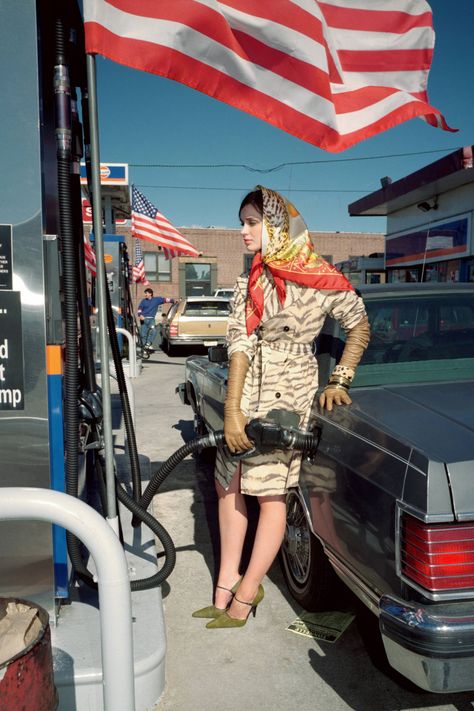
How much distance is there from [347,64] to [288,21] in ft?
1.23

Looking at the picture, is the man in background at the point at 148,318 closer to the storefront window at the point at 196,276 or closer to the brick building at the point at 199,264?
the brick building at the point at 199,264

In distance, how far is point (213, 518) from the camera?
4.44 m

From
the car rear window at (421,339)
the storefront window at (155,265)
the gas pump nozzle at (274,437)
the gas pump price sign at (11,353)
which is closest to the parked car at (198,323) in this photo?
the car rear window at (421,339)

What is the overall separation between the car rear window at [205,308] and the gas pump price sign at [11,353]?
1393 centimetres

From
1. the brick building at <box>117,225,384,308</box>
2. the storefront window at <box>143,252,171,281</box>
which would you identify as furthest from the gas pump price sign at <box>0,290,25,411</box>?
the storefront window at <box>143,252,171,281</box>

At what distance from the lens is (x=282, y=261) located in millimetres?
2766

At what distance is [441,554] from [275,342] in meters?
1.25

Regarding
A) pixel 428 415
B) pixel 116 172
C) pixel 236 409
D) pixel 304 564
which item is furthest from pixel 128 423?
pixel 116 172

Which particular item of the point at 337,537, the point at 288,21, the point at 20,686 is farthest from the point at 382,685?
the point at 288,21

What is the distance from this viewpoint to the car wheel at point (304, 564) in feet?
9.47

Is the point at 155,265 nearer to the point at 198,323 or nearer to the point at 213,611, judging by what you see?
the point at 198,323

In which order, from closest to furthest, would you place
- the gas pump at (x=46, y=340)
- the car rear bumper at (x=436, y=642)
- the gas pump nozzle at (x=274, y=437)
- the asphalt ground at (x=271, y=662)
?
the car rear bumper at (x=436, y=642) → the gas pump at (x=46, y=340) → the asphalt ground at (x=271, y=662) → the gas pump nozzle at (x=274, y=437)

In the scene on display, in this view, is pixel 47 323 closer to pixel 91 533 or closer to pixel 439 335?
pixel 91 533

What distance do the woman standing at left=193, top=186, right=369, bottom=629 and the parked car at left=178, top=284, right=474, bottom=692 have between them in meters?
0.13
